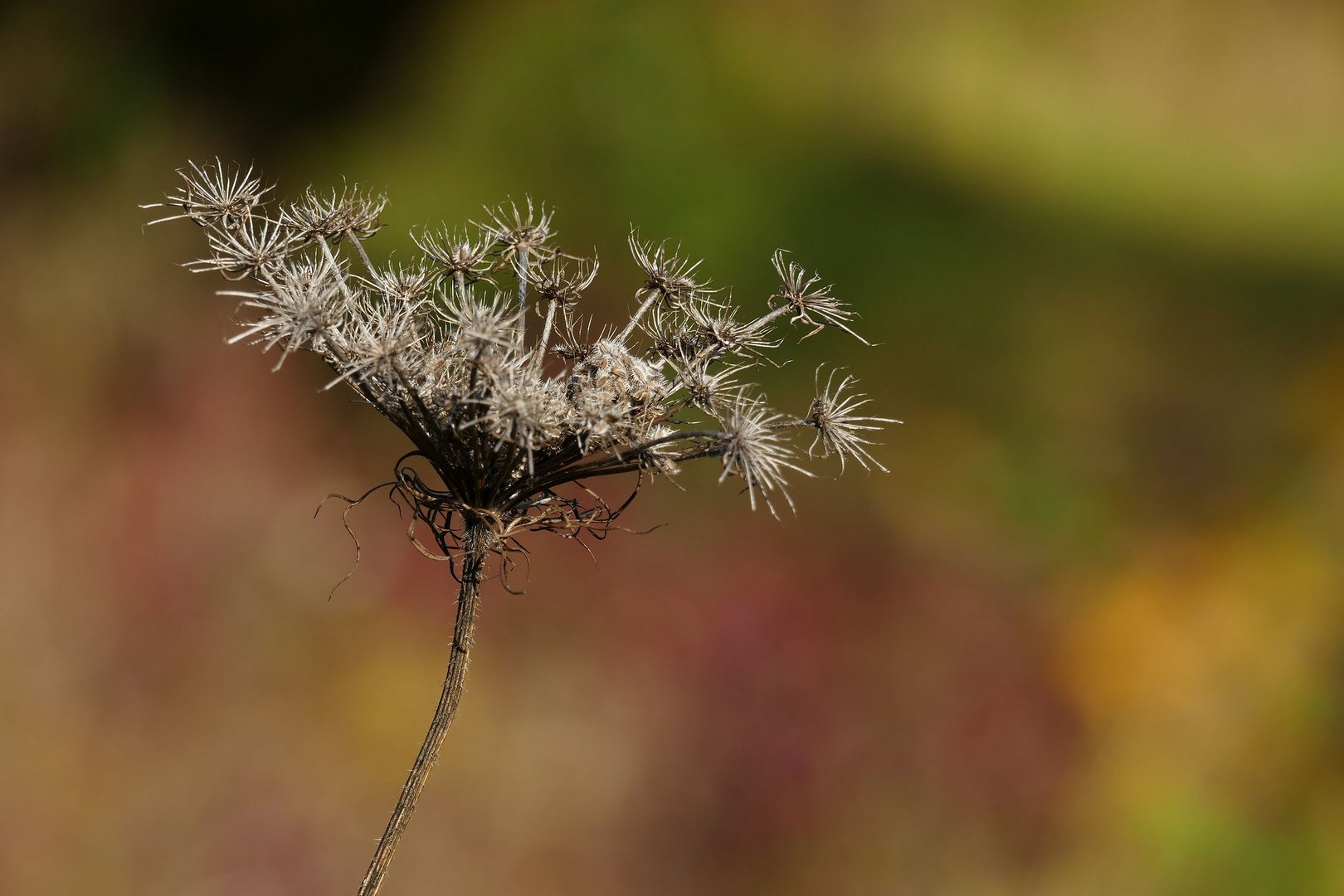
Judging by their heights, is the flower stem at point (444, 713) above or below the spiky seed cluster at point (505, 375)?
below

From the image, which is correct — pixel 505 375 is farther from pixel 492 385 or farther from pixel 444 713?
pixel 444 713

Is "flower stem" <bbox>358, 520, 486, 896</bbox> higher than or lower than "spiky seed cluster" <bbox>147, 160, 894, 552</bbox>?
lower

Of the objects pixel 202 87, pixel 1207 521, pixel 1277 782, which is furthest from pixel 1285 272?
pixel 202 87

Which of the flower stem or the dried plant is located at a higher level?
the dried plant

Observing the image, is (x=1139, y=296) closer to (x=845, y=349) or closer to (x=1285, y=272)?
(x=1285, y=272)

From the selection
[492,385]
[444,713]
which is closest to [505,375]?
[492,385]
